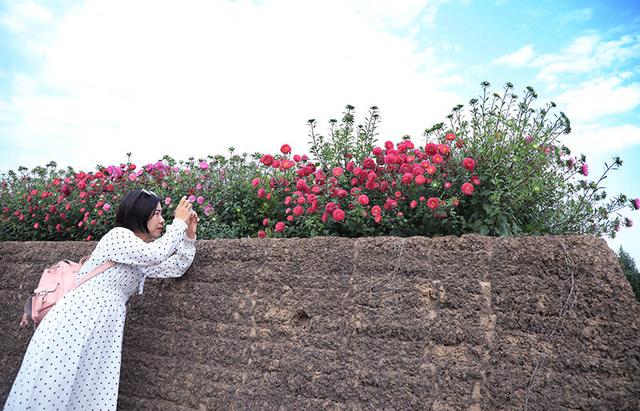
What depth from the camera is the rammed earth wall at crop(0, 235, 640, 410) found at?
2.01 m

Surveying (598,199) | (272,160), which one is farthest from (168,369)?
(598,199)

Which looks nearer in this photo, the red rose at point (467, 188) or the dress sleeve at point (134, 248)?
the dress sleeve at point (134, 248)

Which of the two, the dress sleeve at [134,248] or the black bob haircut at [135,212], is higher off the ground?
the black bob haircut at [135,212]

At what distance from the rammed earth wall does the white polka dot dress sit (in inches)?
16.2

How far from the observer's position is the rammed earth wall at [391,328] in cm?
201

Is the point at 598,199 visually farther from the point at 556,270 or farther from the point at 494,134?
the point at 556,270

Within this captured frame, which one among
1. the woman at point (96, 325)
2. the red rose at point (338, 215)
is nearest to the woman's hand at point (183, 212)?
the woman at point (96, 325)

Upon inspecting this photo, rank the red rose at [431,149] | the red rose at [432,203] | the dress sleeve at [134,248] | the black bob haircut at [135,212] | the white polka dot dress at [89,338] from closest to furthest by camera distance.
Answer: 1. the white polka dot dress at [89,338]
2. the dress sleeve at [134,248]
3. the black bob haircut at [135,212]
4. the red rose at [432,203]
5. the red rose at [431,149]

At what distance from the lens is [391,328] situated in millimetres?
2332

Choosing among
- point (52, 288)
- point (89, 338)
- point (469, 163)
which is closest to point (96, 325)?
point (89, 338)

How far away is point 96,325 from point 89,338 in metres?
0.07

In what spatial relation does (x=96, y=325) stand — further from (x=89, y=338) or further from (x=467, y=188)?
(x=467, y=188)

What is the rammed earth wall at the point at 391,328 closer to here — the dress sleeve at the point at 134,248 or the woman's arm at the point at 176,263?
the woman's arm at the point at 176,263

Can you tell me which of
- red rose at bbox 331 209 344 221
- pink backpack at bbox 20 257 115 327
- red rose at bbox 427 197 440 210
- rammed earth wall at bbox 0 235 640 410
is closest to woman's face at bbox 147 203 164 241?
pink backpack at bbox 20 257 115 327
